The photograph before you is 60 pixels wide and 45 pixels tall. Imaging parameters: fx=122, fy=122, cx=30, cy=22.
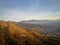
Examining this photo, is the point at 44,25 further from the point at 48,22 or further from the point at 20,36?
the point at 20,36

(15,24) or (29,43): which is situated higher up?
(15,24)

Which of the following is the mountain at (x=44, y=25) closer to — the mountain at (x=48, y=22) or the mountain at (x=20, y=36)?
the mountain at (x=48, y=22)

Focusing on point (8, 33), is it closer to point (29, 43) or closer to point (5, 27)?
point (5, 27)

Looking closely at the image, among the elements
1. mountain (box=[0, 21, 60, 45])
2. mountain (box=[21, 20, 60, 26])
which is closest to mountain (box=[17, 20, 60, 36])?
mountain (box=[21, 20, 60, 26])

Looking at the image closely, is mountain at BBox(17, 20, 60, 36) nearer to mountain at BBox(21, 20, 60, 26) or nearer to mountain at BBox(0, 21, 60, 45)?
mountain at BBox(21, 20, 60, 26)

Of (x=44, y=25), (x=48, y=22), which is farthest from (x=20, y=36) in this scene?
(x=48, y=22)

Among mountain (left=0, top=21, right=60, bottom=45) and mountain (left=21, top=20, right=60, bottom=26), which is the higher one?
mountain (left=21, top=20, right=60, bottom=26)

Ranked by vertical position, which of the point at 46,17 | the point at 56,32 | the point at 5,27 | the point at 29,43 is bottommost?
the point at 29,43

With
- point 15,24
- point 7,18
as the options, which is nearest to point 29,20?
point 15,24
